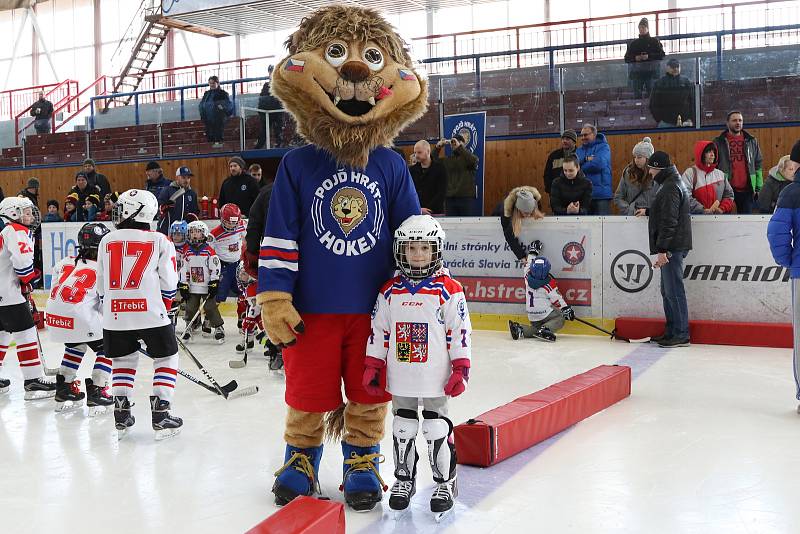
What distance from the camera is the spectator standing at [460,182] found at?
912cm

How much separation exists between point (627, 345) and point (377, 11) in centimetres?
464

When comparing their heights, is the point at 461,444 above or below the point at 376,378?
below

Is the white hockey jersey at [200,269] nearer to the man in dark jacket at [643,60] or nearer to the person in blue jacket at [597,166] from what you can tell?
the person in blue jacket at [597,166]

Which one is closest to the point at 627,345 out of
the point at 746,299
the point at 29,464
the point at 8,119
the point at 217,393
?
Answer: the point at 746,299

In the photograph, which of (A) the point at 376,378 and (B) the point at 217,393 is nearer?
(A) the point at 376,378

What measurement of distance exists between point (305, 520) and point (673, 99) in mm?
8381

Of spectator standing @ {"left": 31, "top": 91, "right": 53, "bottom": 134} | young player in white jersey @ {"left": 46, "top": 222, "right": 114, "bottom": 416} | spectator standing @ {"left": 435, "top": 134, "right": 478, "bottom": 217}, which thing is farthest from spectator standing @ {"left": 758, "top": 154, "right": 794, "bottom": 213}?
spectator standing @ {"left": 31, "top": 91, "right": 53, "bottom": 134}

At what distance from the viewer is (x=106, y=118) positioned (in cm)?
1583

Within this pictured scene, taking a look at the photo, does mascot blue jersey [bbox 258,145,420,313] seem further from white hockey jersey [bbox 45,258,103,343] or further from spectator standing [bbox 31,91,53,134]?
spectator standing [bbox 31,91,53,134]

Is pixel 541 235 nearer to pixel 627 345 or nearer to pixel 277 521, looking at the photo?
pixel 627 345

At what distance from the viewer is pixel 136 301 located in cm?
422

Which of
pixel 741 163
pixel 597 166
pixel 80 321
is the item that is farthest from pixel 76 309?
pixel 741 163

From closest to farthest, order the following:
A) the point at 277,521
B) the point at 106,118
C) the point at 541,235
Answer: the point at 277,521, the point at 541,235, the point at 106,118

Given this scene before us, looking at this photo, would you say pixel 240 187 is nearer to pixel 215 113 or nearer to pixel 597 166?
pixel 215 113
